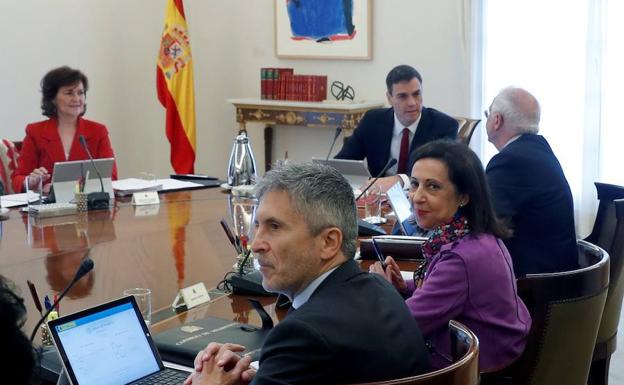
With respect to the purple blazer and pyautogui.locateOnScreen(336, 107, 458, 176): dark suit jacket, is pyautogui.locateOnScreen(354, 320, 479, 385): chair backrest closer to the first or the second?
the purple blazer

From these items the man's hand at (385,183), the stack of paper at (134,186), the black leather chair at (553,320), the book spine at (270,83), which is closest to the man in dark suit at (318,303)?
the black leather chair at (553,320)

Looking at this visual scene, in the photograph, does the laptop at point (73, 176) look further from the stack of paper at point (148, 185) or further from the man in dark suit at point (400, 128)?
the man in dark suit at point (400, 128)

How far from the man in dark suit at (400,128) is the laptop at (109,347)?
8.61 ft

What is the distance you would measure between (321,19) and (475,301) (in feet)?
15.6

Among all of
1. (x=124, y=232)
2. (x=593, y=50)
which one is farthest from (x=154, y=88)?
(x=124, y=232)

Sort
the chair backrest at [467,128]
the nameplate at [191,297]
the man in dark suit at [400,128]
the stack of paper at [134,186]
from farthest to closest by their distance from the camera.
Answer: the chair backrest at [467,128] < the man in dark suit at [400,128] < the stack of paper at [134,186] < the nameplate at [191,297]

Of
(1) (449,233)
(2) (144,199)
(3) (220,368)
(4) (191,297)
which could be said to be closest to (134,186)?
(2) (144,199)

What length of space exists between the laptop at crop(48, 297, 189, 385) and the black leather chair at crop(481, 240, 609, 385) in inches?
34.6

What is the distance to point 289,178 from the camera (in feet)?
5.85

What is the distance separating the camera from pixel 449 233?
2.31m

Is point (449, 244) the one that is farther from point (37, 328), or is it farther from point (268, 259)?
point (37, 328)

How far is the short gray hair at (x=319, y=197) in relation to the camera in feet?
5.79

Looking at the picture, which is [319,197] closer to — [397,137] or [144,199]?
[144,199]

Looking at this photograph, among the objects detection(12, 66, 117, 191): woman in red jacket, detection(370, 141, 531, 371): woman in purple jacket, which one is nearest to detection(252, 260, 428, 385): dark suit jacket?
detection(370, 141, 531, 371): woman in purple jacket
